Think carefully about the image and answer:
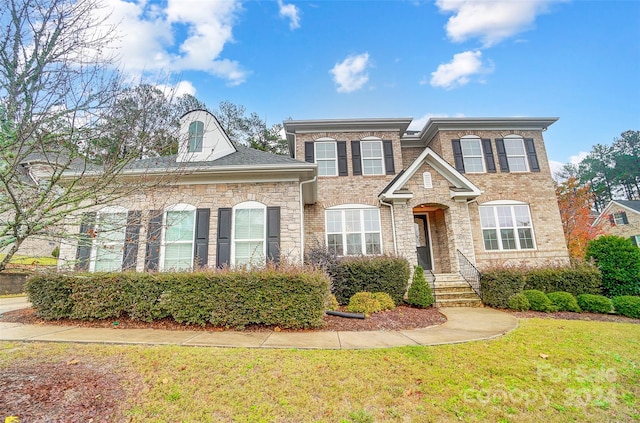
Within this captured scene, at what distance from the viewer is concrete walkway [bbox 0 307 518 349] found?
4457 millimetres

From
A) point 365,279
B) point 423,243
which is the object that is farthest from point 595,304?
point 365,279

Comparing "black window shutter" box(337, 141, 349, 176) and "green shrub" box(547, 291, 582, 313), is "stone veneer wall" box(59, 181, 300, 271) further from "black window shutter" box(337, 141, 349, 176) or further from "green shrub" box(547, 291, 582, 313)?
"green shrub" box(547, 291, 582, 313)

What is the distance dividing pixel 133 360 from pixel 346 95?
1535 cm

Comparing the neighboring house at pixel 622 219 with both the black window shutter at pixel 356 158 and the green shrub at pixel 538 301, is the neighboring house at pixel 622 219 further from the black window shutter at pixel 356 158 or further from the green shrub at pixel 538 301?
the black window shutter at pixel 356 158

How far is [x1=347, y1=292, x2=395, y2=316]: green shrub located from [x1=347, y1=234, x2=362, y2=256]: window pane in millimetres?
3366

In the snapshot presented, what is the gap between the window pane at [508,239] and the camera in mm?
11562

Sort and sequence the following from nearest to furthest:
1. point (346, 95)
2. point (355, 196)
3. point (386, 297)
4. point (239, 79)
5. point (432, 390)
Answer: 1. point (432, 390)
2. point (386, 297)
3. point (355, 196)
4. point (239, 79)
5. point (346, 95)

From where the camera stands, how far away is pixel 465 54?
12.2 m

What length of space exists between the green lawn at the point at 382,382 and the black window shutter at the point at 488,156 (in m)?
9.41

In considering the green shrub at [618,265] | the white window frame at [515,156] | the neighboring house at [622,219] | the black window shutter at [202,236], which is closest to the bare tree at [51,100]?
the black window shutter at [202,236]

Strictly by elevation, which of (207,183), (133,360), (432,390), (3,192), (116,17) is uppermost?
(116,17)

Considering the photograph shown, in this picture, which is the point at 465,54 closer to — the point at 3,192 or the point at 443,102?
the point at 443,102

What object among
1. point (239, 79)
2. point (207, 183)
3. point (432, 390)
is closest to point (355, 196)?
point (207, 183)

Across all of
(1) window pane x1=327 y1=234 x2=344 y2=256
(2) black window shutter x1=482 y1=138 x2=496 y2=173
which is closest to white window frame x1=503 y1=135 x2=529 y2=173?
(2) black window shutter x1=482 y1=138 x2=496 y2=173
